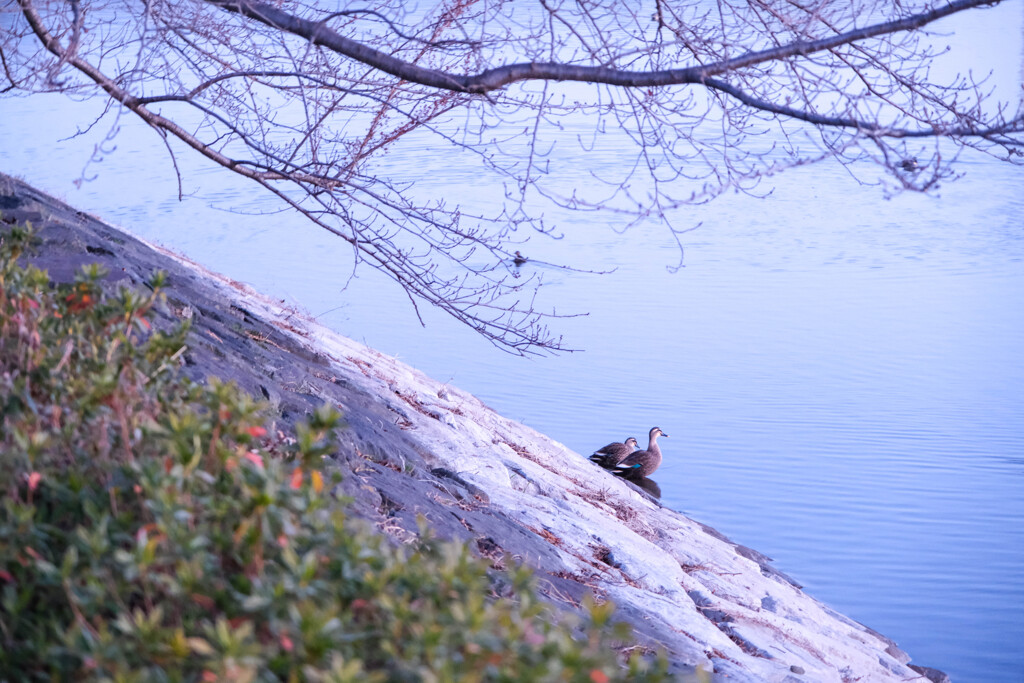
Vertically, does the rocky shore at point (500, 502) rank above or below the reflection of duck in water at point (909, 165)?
below

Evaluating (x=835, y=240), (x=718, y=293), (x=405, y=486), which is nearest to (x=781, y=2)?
(x=405, y=486)

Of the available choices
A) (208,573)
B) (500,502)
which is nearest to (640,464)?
(500,502)

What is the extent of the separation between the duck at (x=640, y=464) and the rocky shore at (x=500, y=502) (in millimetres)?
2400

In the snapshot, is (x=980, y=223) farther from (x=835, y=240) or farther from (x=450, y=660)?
(x=450, y=660)

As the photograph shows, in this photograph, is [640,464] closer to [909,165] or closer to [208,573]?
[909,165]

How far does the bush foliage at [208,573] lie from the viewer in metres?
1.76

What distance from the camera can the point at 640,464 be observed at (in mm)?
11156

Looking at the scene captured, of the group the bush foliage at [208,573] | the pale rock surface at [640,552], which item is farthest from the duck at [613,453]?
the bush foliage at [208,573]

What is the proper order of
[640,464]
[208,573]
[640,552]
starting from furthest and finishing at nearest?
[640,464]
[640,552]
[208,573]

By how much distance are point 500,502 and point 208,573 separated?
3.78m

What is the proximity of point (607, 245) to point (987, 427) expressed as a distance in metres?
8.72

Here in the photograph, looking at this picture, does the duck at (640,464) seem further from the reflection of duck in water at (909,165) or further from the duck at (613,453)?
the reflection of duck in water at (909,165)

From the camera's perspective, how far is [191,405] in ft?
9.59

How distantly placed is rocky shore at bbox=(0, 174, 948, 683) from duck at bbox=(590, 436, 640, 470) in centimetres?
244
